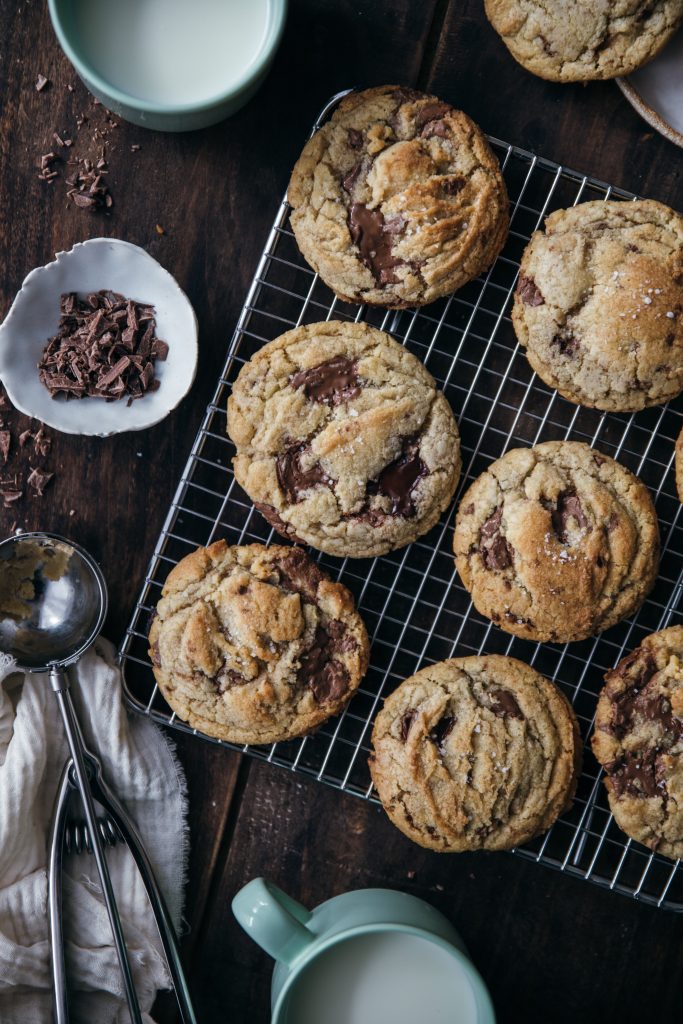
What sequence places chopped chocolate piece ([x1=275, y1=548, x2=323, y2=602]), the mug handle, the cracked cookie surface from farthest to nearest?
chopped chocolate piece ([x1=275, y1=548, x2=323, y2=602]) → the cracked cookie surface → the mug handle

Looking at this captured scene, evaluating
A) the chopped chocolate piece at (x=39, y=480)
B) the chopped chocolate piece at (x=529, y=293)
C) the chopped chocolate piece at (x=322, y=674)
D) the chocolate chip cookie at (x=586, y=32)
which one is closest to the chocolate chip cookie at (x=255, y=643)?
the chopped chocolate piece at (x=322, y=674)

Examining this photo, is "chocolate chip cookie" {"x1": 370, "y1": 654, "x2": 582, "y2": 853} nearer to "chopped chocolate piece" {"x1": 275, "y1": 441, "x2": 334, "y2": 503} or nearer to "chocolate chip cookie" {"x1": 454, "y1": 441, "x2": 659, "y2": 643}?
"chocolate chip cookie" {"x1": 454, "y1": 441, "x2": 659, "y2": 643}

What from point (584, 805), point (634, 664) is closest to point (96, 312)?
point (634, 664)

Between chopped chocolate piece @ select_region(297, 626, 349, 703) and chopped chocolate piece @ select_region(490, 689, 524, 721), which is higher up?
chopped chocolate piece @ select_region(490, 689, 524, 721)

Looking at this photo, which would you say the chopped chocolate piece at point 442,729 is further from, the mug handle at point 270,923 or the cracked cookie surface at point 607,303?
the cracked cookie surface at point 607,303

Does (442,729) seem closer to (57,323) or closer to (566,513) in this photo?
(566,513)

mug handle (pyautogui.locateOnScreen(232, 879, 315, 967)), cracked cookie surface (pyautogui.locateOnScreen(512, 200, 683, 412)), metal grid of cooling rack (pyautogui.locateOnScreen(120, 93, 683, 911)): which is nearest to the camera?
mug handle (pyautogui.locateOnScreen(232, 879, 315, 967))

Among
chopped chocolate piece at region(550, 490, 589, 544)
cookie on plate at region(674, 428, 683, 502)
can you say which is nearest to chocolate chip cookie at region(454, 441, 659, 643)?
chopped chocolate piece at region(550, 490, 589, 544)
